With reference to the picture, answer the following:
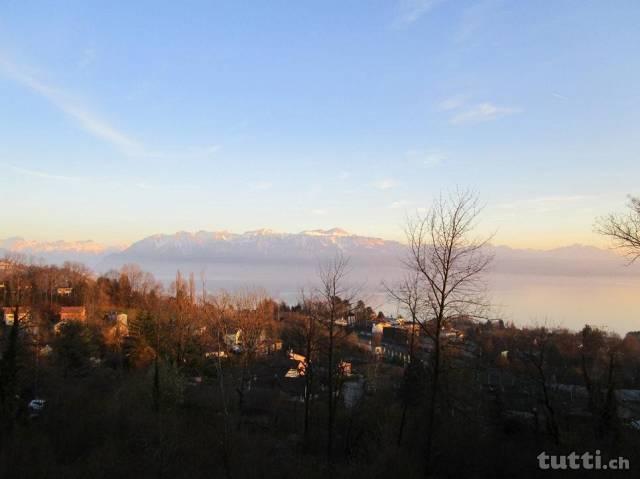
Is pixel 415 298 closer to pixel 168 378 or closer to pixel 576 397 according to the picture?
pixel 168 378

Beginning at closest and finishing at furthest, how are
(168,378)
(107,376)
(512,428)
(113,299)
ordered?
1. (512,428)
2. (168,378)
3. (107,376)
4. (113,299)

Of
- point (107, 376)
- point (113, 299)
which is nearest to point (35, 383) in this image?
point (107, 376)

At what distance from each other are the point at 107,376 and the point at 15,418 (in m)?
14.3

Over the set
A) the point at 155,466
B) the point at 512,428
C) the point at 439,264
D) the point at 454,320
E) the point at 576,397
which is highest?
the point at 439,264

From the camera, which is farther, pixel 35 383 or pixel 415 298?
pixel 35 383

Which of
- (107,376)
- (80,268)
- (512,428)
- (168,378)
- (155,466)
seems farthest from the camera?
(80,268)

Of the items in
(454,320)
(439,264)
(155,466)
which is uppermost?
(439,264)

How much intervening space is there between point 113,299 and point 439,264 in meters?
65.3

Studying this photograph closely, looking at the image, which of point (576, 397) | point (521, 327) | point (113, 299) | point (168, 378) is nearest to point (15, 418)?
point (168, 378)

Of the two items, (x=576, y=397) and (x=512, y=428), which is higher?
(x=512, y=428)

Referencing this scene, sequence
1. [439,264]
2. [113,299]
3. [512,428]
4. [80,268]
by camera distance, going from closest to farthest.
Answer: [439,264] < [512,428] < [113,299] < [80,268]

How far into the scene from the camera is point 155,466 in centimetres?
1123

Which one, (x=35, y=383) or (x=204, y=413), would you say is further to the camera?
(x=35, y=383)

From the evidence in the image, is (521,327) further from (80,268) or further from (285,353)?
(80,268)
